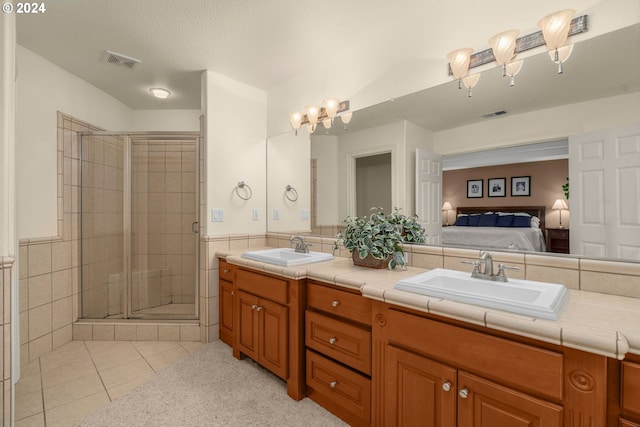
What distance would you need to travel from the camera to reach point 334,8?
1.82m

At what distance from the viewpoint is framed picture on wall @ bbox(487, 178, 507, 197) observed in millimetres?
1542

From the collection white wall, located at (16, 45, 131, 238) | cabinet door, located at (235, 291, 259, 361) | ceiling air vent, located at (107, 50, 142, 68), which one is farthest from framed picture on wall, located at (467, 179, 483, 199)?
white wall, located at (16, 45, 131, 238)

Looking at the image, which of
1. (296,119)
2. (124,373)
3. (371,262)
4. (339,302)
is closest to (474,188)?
(371,262)

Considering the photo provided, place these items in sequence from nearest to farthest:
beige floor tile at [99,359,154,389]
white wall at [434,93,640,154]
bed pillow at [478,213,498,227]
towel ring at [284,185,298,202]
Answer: white wall at [434,93,640,154] → bed pillow at [478,213,498,227] → beige floor tile at [99,359,154,389] → towel ring at [284,185,298,202]

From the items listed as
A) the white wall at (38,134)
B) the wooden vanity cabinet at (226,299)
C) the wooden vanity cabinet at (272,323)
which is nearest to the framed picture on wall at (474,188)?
the wooden vanity cabinet at (272,323)

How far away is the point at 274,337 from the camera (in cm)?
186

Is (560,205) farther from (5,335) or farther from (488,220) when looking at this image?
(5,335)

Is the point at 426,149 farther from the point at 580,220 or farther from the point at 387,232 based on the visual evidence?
the point at 580,220

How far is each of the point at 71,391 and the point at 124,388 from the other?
1.05 ft

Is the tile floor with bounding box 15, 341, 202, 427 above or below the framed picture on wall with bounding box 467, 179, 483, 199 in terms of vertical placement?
below

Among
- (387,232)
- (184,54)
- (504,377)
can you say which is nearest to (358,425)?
(504,377)

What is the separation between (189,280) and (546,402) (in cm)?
321

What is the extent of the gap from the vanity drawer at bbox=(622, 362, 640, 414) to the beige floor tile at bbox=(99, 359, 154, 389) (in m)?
2.49

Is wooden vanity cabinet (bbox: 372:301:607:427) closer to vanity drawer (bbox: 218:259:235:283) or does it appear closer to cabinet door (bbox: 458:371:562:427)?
cabinet door (bbox: 458:371:562:427)
